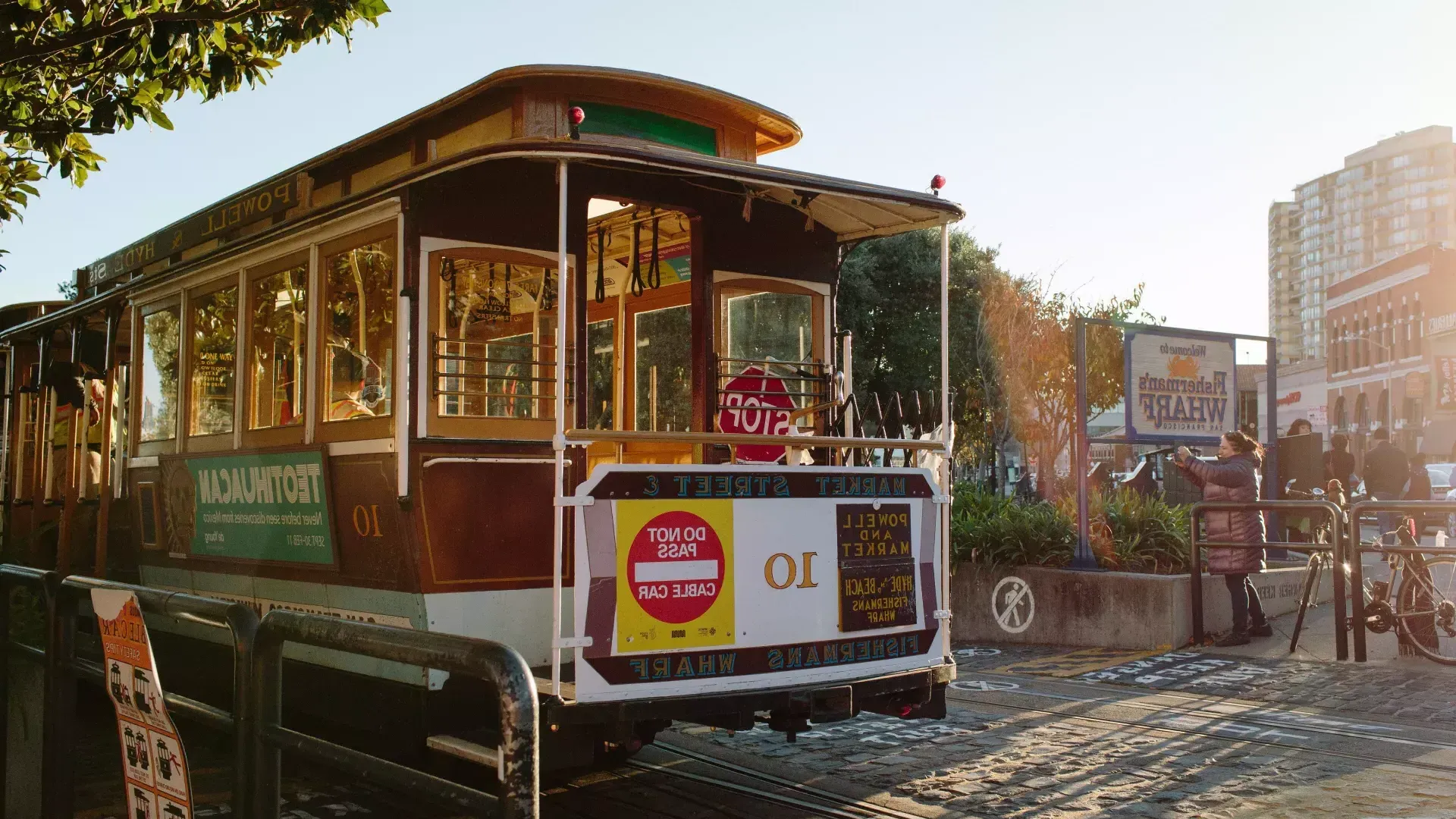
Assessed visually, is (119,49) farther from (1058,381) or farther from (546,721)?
(1058,381)

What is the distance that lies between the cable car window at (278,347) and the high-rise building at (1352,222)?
140 m

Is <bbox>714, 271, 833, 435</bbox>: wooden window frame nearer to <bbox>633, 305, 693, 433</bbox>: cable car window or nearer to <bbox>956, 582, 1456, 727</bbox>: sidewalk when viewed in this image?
<bbox>633, 305, 693, 433</bbox>: cable car window

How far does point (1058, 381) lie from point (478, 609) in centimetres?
2098

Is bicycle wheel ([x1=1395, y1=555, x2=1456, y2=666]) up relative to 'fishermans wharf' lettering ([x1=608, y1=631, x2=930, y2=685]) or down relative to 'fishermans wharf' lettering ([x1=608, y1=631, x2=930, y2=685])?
down

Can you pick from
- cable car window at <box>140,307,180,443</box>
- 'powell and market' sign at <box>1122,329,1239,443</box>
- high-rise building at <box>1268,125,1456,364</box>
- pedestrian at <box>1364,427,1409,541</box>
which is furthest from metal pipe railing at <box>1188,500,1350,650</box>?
high-rise building at <box>1268,125,1456,364</box>

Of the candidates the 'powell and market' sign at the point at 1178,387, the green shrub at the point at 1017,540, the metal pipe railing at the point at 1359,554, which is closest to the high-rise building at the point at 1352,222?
the 'powell and market' sign at the point at 1178,387

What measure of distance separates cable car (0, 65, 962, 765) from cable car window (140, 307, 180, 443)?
1.5 inches

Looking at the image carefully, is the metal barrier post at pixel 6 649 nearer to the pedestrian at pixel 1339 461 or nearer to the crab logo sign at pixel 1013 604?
the crab logo sign at pixel 1013 604

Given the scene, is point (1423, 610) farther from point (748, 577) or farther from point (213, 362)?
point (213, 362)

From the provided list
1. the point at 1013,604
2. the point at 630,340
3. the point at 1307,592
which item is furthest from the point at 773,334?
the point at 1307,592

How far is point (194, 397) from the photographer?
8180mm

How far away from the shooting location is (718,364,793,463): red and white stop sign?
740 cm

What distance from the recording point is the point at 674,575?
5480 millimetres

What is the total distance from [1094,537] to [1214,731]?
4.44 m
